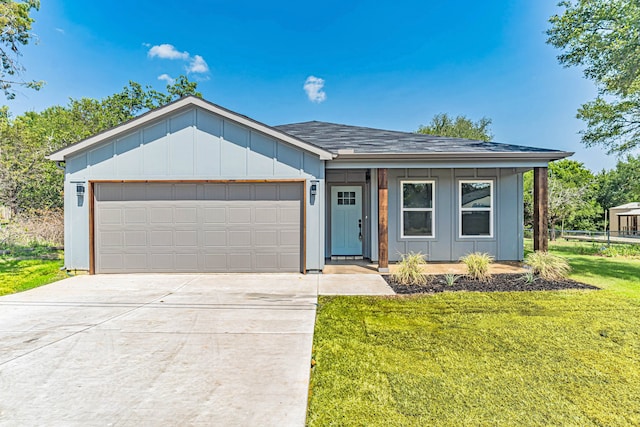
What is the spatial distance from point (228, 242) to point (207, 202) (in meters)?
1.08

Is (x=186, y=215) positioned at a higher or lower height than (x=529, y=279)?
higher

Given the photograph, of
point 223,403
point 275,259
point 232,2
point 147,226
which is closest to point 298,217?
point 275,259

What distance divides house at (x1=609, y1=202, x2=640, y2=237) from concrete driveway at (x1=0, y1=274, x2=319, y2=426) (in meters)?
31.7

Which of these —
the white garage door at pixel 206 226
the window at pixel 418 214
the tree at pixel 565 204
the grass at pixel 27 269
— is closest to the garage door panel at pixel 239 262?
the white garage door at pixel 206 226

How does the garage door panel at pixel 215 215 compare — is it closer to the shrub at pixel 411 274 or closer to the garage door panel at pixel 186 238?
the garage door panel at pixel 186 238

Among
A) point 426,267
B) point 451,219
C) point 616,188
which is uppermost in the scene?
point 616,188

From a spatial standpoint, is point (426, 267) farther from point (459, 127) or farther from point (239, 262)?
point (459, 127)

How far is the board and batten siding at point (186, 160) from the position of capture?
737cm

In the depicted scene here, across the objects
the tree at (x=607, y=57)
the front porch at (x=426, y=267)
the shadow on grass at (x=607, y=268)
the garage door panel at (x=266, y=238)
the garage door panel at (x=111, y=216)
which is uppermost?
the tree at (x=607, y=57)

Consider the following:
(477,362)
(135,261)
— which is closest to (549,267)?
(477,362)

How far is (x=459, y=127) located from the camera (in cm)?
3403

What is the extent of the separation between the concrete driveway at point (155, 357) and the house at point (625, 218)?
104 feet

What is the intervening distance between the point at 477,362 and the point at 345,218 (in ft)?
21.1

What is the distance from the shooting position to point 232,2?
14000mm
